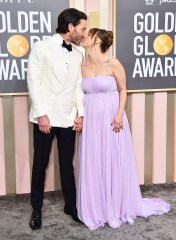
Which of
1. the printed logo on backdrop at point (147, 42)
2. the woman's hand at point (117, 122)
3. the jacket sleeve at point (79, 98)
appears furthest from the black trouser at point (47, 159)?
the printed logo on backdrop at point (147, 42)

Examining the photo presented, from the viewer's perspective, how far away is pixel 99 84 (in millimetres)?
→ 2740

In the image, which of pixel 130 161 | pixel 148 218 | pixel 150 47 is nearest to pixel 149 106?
pixel 150 47

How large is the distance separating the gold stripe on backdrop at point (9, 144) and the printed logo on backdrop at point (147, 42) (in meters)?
1.01

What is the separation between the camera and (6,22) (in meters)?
3.07

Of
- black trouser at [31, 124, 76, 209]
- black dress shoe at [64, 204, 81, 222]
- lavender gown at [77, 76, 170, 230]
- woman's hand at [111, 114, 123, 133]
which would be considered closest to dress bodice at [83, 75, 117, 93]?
lavender gown at [77, 76, 170, 230]

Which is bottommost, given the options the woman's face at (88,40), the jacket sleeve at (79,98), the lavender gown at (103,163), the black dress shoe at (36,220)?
the black dress shoe at (36,220)

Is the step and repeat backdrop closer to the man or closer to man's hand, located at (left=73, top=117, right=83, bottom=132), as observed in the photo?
the man

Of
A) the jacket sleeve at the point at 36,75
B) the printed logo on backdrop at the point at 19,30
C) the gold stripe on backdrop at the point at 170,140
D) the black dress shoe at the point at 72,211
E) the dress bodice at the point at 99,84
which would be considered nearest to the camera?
the jacket sleeve at the point at 36,75

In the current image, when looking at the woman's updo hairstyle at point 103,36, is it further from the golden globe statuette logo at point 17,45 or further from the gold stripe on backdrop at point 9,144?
the gold stripe on backdrop at point 9,144

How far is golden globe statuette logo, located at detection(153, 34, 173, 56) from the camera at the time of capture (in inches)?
132

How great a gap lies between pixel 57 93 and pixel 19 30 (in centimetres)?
73

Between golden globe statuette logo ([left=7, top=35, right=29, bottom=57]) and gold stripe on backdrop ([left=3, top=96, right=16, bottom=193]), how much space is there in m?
0.38

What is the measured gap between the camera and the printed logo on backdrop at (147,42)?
3.26 m

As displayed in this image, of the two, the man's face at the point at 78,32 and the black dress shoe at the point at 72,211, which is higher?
the man's face at the point at 78,32
